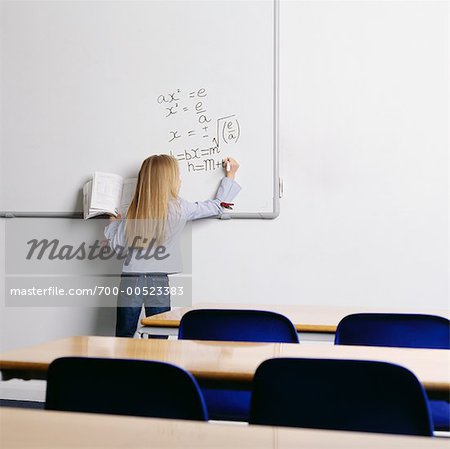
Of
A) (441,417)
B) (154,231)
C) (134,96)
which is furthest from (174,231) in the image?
(441,417)

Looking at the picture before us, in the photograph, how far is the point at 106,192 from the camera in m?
4.01

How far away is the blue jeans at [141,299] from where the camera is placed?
3.86 meters

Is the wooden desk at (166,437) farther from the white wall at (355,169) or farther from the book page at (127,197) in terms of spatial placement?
the book page at (127,197)

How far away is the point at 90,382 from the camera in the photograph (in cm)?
123

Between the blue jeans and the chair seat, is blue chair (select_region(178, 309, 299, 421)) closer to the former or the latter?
the chair seat

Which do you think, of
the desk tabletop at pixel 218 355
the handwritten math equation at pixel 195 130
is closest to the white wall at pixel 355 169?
the handwritten math equation at pixel 195 130

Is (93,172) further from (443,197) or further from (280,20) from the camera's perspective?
(443,197)

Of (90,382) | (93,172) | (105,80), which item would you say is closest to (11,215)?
(93,172)

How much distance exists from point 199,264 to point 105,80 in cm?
129

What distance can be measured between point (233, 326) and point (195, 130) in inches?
77.1

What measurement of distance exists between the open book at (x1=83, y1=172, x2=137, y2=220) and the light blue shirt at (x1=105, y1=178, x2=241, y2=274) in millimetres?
137

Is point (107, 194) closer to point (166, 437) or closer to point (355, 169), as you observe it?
point (355, 169)

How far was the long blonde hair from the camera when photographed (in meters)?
3.80

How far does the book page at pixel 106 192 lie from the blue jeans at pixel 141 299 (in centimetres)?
44
